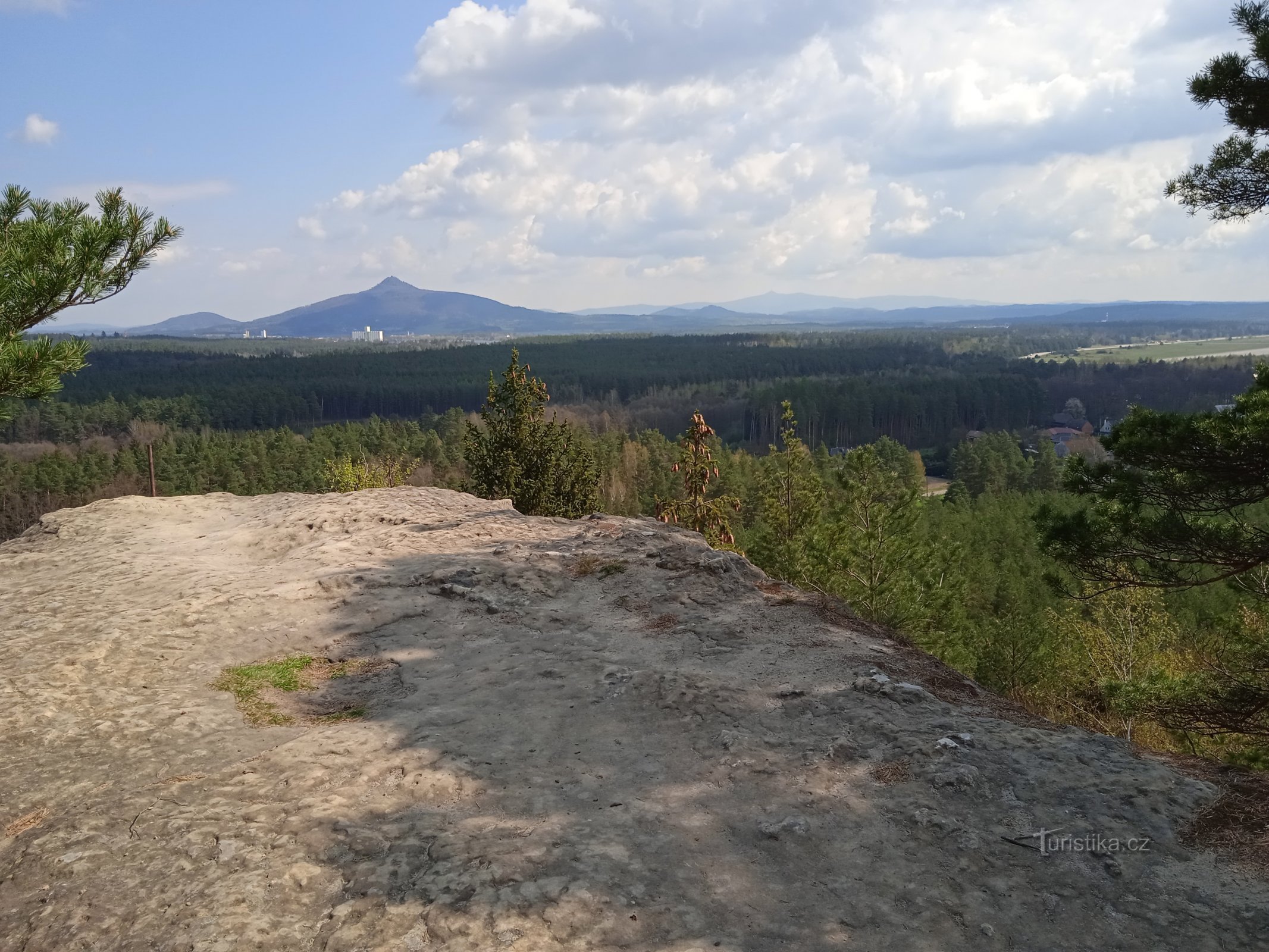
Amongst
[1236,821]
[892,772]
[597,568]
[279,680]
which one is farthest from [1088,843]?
[597,568]

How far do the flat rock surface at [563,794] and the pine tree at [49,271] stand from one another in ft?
10.8

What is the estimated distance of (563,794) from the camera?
6.53m

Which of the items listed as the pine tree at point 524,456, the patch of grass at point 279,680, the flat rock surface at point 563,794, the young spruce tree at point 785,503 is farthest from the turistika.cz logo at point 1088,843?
the young spruce tree at point 785,503

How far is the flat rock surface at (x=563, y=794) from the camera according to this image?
5008mm

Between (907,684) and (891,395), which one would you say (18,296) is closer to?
(907,684)

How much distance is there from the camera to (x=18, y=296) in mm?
6840

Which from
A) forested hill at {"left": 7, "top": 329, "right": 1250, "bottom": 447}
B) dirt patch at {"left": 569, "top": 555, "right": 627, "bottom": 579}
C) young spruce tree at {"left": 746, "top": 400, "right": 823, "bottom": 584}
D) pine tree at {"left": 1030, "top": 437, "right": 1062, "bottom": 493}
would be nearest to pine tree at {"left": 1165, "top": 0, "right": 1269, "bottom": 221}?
dirt patch at {"left": 569, "top": 555, "right": 627, "bottom": 579}

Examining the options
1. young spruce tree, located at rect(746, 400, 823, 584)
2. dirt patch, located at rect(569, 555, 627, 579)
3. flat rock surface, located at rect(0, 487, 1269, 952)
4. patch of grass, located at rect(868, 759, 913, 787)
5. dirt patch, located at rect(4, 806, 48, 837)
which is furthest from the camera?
young spruce tree, located at rect(746, 400, 823, 584)

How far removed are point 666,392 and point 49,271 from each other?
131 meters

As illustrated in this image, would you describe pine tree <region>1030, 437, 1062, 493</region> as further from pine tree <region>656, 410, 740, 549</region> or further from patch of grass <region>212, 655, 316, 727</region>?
patch of grass <region>212, 655, 316, 727</region>

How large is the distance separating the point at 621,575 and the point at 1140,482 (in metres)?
6.87

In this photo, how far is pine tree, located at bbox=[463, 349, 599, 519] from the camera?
22.4 meters

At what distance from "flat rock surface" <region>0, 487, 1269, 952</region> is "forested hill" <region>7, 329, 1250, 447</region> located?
3874 inches

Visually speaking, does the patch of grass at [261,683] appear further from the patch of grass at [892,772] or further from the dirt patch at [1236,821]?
the dirt patch at [1236,821]
